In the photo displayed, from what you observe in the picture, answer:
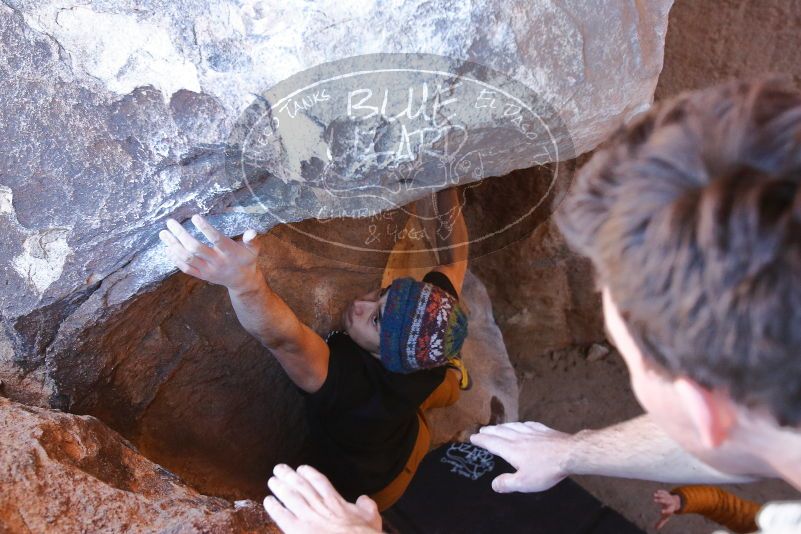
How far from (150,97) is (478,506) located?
1.72 m

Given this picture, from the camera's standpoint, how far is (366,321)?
189cm

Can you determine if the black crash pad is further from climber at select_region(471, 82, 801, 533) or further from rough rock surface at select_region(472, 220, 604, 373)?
climber at select_region(471, 82, 801, 533)

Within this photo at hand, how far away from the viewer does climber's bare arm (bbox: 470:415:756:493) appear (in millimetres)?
1381

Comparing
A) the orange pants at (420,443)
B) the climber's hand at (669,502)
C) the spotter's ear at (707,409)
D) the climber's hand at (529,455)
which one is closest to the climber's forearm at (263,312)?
the climber's hand at (529,455)

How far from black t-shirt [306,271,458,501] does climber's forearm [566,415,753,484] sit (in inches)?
23.0

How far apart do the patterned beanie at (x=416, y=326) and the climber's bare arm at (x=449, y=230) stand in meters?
0.20

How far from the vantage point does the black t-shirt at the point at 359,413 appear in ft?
5.89

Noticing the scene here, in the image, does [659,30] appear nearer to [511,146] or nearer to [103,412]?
[511,146]

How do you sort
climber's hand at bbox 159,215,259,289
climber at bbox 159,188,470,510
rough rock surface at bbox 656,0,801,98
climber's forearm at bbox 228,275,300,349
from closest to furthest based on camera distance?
climber's hand at bbox 159,215,259,289
climber's forearm at bbox 228,275,300,349
climber at bbox 159,188,470,510
rough rock surface at bbox 656,0,801,98

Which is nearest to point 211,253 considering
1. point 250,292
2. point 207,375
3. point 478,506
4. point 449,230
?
point 250,292

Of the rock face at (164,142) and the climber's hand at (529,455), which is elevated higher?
the rock face at (164,142)

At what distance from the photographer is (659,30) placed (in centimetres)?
126

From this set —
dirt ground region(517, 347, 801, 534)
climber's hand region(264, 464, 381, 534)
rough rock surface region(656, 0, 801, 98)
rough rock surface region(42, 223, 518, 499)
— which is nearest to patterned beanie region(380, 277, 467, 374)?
rough rock surface region(42, 223, 518, 499)

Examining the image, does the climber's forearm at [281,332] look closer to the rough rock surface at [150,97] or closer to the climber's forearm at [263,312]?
the climber's forearm at [263,312]
